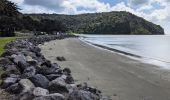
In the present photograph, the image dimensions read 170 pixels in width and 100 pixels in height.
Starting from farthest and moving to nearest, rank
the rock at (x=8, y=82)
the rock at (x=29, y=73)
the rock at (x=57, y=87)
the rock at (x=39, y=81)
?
the rock at (x=29, y=73) → the rock at (x=8, y=82) → the rock at (x=39, y=81) → the rock at (x=57, y=87)

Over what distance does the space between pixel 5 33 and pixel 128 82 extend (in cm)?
6247

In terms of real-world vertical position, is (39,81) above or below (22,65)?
above

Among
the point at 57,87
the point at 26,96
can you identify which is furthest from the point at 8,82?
the point at 26,96

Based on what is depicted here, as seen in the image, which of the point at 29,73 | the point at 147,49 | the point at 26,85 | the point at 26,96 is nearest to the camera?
the point at 26,96

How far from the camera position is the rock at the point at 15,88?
11.3 metres

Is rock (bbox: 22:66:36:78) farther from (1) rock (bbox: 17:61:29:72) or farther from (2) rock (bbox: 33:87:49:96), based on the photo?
(2) rock (bbox: 33:87:49:96)

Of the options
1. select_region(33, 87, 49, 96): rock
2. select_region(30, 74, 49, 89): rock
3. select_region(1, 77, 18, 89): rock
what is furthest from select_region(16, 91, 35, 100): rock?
select_region(1, 77, 18, 89): rock

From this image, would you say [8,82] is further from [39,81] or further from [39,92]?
[39,92]

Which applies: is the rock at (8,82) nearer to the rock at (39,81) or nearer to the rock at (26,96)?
the rock at (39,81)

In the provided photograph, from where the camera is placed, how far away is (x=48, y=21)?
5640 inches

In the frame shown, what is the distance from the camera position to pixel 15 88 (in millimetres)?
11430

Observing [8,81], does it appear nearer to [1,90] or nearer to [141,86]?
[1,90]

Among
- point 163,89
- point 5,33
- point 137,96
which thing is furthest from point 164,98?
point 5,33

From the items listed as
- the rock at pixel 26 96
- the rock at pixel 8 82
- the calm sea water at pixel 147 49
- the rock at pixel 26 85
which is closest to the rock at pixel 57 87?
the rock at pixel 26 85
